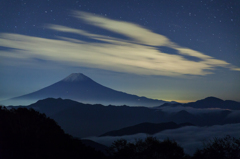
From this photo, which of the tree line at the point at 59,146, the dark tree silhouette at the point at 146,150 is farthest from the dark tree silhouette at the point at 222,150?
the dark tree silhouette at the point at 146,150

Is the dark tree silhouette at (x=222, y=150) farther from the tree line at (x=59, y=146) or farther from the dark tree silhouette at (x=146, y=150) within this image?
the dark tree silhouette at (x=146, y=150)

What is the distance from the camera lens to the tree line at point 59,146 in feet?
78.9

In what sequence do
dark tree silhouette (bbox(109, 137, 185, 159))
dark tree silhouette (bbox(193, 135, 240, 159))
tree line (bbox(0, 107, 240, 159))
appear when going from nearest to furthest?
tree line (bbox(0, 107, 240, 159)) < dark tree silhouette (bbox(193, 135, 240, 159)) < dark tree silhouette (bbox(109, 137, 185, 159))

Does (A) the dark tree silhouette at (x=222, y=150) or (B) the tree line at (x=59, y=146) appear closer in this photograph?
(B) the tree line at (x=59, y=146)

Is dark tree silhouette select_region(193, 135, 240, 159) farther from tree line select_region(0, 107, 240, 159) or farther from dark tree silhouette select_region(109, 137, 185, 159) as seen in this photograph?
dark tree silhouette select_region(109, 137, 185, 159)

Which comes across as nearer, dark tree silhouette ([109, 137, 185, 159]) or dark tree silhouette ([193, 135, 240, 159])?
dark tree silhouette ([193, 135, 240, 159])

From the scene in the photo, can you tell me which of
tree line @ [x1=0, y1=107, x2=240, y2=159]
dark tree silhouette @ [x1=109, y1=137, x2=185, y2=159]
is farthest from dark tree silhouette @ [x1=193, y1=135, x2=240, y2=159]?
dark tree silhouette @ [x1=109, y1=137, x2=185, y2=159]

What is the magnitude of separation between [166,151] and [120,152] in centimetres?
893

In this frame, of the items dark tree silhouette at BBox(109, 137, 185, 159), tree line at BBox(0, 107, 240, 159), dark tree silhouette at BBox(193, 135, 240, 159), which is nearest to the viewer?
tree line at BBox(0, 107, 240, 159)

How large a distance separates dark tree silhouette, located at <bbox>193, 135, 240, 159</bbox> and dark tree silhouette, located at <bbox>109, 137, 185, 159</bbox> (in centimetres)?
420

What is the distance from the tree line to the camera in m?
24.0

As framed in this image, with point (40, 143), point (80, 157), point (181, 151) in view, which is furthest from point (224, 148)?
point (40, 143)

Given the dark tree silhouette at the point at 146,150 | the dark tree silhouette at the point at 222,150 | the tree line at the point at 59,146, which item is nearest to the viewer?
the tree line at the point at 59,146

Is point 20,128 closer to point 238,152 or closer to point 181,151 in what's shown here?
point 181,151
